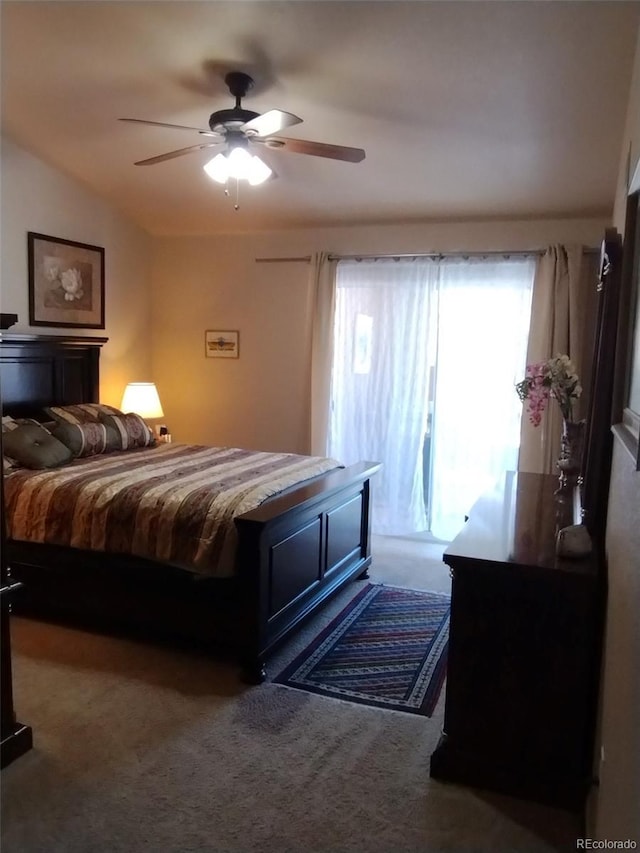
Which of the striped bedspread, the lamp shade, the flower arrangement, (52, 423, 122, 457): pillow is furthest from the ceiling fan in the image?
the lamp shade

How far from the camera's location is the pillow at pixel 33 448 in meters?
3.61

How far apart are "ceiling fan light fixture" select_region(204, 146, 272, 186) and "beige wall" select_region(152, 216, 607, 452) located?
2020mm

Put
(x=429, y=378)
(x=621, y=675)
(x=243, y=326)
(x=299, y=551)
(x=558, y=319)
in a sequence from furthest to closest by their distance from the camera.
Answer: (x=243, y=326), (x=429, y=378), (x=558, y=319), (x=299, y=551), (x=621, y=675)

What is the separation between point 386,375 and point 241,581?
98.8 inches

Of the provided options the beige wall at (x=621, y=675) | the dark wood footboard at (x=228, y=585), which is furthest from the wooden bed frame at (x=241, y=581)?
the beige wall at (x=621, y=675)

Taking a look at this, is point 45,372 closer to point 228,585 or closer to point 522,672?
point 228,585

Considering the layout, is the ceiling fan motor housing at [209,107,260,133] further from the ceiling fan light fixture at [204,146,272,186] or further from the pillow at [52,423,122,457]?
the pillow at [52,423,122,457]

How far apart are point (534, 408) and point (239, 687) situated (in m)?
1.77

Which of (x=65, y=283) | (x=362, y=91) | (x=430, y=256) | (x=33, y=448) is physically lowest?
(x=33, y=448)

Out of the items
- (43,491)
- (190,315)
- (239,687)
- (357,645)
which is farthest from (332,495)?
(190,315)

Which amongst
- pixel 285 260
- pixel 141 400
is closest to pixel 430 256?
pixel 285 260

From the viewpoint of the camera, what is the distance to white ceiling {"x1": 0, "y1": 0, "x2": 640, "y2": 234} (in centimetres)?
262

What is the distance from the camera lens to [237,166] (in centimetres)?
308

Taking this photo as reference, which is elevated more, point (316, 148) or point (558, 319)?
point (316, 148)
